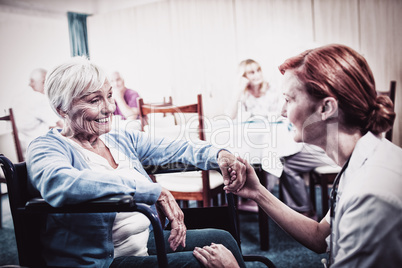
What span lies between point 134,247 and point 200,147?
1.45 feet

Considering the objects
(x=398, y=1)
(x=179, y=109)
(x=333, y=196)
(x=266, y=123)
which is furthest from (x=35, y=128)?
(x=398, y=1)

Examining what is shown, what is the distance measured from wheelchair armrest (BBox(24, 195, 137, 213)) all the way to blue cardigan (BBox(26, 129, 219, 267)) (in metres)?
0.02

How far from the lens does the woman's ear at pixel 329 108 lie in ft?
2.61

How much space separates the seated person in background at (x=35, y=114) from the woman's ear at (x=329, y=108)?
231cm

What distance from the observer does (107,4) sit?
17.3 ft

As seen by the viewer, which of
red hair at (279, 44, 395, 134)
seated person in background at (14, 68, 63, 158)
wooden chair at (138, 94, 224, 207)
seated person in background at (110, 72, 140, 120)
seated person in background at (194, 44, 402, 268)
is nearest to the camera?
seated person in background at (194, 44, 402, 268)

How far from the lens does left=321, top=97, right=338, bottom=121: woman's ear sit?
0.80 m

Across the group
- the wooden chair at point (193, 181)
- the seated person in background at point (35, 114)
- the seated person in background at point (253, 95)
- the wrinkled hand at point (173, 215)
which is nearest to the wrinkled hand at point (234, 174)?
the wrinkled hand at point (173, 215)

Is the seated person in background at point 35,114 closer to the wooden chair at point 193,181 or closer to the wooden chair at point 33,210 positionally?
the wooden chair at point 193,181

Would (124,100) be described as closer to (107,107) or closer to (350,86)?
(107,107)

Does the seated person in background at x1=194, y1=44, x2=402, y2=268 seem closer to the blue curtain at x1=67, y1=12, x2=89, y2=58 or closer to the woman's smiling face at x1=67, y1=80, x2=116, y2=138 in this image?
the woman's smiling face at x1=67, y1=80, x2=116, y2=138

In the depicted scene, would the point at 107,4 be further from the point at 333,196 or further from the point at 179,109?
the point at 333,196

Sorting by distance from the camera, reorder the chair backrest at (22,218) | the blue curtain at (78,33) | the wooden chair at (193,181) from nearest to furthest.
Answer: the chair backrest at (22,218), the wooden chair at (193,181), the blue curtain at (78,33)

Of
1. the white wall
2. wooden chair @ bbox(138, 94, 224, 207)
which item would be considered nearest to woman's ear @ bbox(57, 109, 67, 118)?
wooden chair @ bbox(138, 94, 224, 207)
